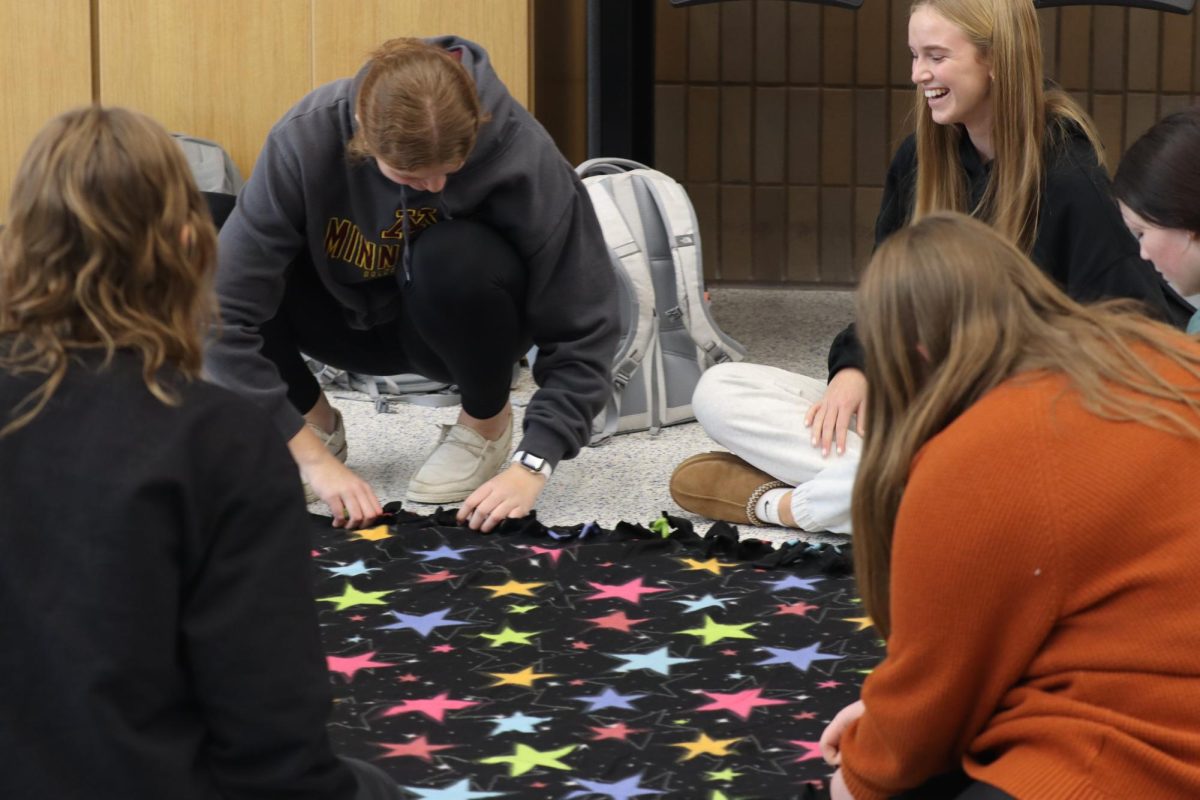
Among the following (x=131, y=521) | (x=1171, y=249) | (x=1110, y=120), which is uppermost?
(x=1110, y=120)

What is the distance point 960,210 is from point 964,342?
1158 mm

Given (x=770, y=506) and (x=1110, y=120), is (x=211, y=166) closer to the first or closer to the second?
(x=770, y=506)

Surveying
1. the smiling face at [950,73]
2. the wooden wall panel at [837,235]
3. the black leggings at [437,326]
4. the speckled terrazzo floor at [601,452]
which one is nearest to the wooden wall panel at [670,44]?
the wooden wall panel at [837,235]

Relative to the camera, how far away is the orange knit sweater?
3.58 feet

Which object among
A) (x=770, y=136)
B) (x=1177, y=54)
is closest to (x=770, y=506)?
(x=770, y=136)

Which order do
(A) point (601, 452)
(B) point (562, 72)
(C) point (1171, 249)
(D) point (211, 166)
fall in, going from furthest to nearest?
(B) point (562, 72) < (D) point (211, 166) < (A) point (601, 452) < (C) point (1171, 249)

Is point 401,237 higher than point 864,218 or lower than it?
higher

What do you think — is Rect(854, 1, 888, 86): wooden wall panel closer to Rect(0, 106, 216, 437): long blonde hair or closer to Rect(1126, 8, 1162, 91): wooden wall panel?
Rect(1126, 8, 1162, 91): wooden wall panel

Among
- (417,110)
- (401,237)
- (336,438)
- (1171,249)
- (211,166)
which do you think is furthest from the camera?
(211,166)

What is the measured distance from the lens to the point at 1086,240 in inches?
84.2

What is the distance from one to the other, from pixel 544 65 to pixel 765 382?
1428mm

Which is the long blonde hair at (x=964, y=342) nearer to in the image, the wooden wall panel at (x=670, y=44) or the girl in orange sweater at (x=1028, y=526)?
the girl in orange sweater at (x=1028, y=526)

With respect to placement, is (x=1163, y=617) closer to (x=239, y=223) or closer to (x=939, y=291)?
(x=939, y=291)

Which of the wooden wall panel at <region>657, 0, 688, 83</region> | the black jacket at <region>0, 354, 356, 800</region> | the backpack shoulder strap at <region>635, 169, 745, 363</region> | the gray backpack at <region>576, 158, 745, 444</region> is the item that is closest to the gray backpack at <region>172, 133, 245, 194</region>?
the gray backpack at <region>576, 158, 745, 444</region>
